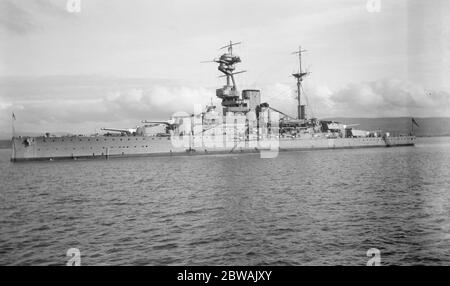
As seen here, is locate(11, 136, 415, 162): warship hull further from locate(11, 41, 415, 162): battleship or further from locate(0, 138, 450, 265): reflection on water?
locate(0, 138, 450, 265): reflection on water

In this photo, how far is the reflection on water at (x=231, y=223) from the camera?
1073 cm

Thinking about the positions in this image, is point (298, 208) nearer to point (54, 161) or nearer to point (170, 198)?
point (170, 198)

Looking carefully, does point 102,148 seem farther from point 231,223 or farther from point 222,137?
point 231,223

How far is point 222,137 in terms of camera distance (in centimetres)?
5988

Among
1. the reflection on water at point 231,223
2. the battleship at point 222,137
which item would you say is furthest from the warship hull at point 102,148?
the reflection on water at point 231,223

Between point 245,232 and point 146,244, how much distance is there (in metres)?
3.39

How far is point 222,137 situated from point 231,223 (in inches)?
1806

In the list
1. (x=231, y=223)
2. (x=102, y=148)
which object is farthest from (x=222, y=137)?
(x=231, y=223)

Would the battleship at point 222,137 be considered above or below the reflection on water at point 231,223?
above

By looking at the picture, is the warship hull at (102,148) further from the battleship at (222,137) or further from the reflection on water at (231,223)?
the reflection on water at (231,223)

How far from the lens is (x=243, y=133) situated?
61.8 metres

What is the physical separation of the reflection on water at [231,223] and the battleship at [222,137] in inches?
1005

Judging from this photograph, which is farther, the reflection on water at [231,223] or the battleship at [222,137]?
the battleship at [222,137]

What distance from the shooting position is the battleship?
163 ft
